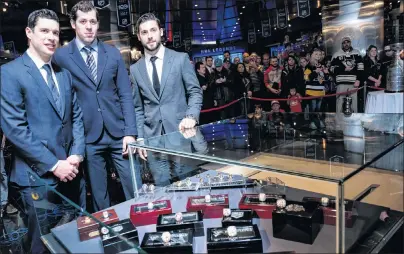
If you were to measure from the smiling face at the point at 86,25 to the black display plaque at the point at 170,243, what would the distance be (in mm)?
1547

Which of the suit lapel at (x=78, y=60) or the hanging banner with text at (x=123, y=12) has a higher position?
the hanging banner with text at (x=123, y=12)

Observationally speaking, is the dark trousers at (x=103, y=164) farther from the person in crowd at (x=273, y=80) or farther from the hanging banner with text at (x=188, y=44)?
the hanging banner with text at (x=188, y=44)

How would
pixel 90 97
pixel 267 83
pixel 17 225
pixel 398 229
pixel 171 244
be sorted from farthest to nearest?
1. pixel 267 83
2. pixel 17 225
3. pixel 90 97
4. pixel 398 229
5. pixel 171 244

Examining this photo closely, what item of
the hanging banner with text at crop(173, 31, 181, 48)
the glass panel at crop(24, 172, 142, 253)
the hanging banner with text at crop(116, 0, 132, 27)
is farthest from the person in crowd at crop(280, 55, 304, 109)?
the glass panel at crop(24, 172, 142, 253)

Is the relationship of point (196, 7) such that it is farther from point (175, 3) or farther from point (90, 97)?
point (90, 97)

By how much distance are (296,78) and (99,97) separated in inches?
209

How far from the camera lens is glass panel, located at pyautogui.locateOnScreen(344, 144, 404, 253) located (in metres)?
1.06

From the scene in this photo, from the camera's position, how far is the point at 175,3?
7902 mm

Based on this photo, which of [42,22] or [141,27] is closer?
[42,22]

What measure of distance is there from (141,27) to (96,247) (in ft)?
5.23

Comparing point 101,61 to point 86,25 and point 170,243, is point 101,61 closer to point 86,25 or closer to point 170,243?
point 86,25

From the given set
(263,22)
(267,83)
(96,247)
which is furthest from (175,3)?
(96,247)

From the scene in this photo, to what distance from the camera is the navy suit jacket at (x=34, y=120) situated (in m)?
1.89

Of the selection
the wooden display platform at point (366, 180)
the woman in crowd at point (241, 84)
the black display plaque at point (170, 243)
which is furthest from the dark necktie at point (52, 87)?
the woman in crowd at point (241, 84)
